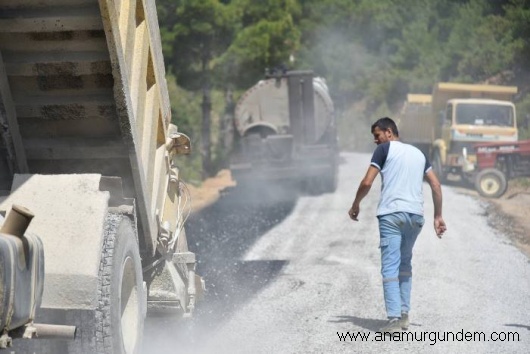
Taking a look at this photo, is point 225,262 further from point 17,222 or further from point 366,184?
point 17,222

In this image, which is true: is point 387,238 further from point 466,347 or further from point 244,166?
point 244,166

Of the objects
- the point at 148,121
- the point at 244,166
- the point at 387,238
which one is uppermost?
the point at 148,121

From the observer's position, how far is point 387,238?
7.04m

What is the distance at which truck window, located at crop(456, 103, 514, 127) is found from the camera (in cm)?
2267

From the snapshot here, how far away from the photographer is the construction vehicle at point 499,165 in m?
19.7

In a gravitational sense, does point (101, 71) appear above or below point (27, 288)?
above

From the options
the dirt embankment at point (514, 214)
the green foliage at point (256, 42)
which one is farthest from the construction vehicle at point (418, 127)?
the dirt embankment at point (514, 214)

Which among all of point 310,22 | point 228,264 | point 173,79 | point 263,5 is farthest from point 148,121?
point 310,22

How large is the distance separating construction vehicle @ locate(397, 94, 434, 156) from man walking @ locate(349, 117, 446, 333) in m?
19.3

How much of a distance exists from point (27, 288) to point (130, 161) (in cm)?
158

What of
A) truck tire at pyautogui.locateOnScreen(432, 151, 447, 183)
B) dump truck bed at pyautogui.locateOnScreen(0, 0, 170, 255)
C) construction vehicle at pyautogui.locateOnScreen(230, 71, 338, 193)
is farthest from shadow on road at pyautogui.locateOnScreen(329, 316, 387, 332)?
truck tire at pyautogui.locateOnScreen(432, 151, 447, 183)

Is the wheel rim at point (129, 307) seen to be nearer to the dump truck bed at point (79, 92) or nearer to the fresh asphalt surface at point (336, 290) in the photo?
the dump truck bed at point (79, 92)

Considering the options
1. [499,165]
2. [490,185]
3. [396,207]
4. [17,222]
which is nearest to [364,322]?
[396,207]

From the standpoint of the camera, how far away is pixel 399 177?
7.13m
